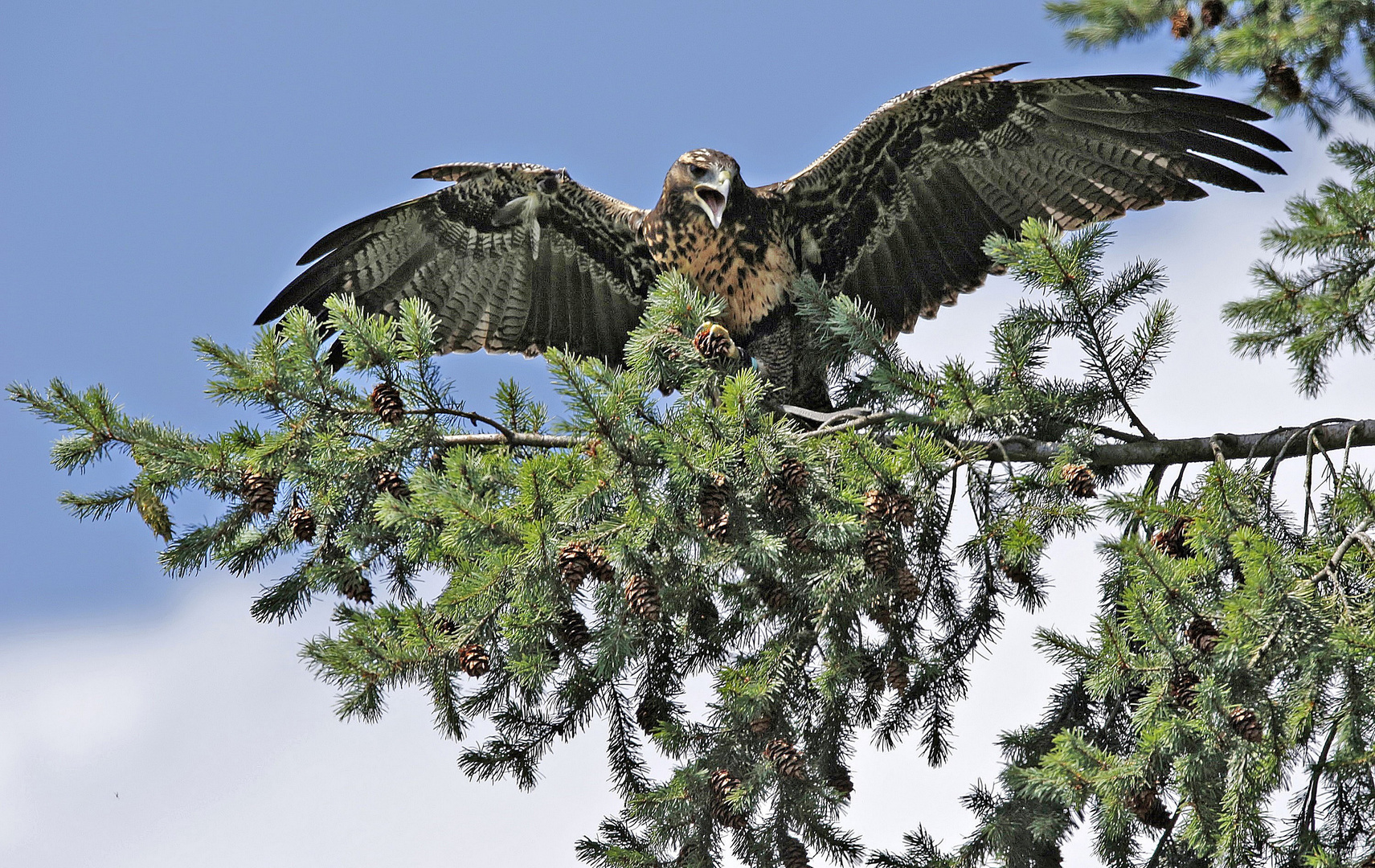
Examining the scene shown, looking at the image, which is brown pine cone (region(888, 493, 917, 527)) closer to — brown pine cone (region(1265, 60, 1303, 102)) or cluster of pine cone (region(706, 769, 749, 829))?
cluster of pine cone (region(706, 769, 749, 829))

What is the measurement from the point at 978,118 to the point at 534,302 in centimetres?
230

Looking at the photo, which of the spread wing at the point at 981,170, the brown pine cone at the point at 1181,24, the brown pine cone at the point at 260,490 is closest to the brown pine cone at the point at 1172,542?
Result: the spread wing at the point at 981,170

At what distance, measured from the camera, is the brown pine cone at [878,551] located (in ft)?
9.96

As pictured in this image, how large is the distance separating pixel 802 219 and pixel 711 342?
2281 mm

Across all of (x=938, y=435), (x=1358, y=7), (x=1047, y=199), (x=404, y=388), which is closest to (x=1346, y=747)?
(x=938, y=435)

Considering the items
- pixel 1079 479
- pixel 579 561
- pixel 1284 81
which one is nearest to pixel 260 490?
pixel 579 561

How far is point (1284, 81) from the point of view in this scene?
5789 millimetres

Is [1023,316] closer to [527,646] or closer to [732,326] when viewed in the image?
[527,646]

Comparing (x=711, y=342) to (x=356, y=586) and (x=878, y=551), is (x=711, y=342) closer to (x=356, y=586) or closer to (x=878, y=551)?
(x=878, y=551)

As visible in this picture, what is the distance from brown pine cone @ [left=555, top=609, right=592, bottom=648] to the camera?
10.5 ft

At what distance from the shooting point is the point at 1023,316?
3.52 metres

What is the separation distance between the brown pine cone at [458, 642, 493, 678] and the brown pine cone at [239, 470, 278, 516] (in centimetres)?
93

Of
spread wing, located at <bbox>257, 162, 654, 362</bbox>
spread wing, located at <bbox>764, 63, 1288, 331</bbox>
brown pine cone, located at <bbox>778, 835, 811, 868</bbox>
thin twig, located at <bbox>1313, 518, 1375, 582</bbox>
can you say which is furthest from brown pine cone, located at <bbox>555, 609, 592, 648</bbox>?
spread wing, located at <bbox>257, 162, 654, 362</bbox>

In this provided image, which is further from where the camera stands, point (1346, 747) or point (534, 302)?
point (534, 302)
